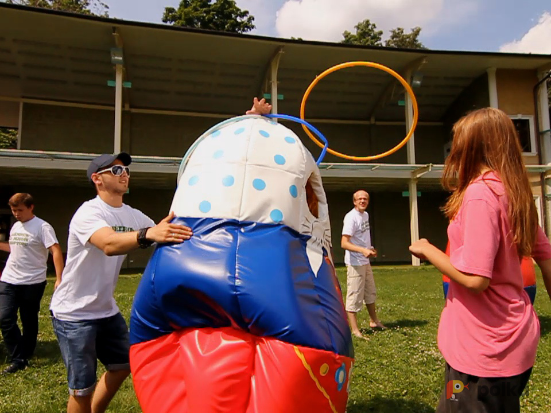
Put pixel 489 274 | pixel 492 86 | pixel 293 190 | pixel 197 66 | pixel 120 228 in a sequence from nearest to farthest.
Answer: pixel 489 274, pixel 293 190, pixel 120 228, pixel 197 66, pixel 492 86

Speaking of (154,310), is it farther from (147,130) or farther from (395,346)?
(147,130)

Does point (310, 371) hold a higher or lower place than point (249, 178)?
lower

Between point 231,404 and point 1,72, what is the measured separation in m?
19.5

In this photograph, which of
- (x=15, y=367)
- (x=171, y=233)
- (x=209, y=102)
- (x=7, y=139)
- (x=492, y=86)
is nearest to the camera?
(x=171, y=233)

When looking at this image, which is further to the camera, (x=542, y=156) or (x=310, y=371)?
(x=542, y=156)

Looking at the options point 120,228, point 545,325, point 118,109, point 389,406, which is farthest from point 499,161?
point 118,109

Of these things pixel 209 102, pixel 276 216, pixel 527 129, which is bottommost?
pixel 276 216

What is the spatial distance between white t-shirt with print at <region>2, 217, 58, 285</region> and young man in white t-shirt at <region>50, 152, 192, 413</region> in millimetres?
2518

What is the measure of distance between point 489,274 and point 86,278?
253 cm

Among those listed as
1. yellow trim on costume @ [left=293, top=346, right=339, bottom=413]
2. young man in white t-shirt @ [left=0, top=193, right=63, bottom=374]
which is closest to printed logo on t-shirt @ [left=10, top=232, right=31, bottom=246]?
young man in white t-shirt @ [left=0, top=193, right=63, bottom=374]

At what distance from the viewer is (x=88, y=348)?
3020 millimetres

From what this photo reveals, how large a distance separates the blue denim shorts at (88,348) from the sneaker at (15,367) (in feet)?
8.12

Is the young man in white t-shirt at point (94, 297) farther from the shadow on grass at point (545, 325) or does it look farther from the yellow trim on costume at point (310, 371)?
the shadow on grass at point (545, 325)

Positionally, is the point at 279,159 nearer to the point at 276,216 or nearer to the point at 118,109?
the point at 276,216
